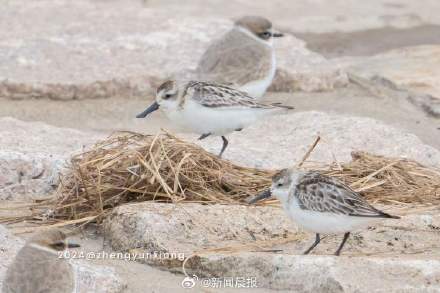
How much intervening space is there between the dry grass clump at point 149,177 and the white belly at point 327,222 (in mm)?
749

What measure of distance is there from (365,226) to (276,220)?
2.11 feet

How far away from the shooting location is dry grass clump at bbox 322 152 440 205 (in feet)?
21.6

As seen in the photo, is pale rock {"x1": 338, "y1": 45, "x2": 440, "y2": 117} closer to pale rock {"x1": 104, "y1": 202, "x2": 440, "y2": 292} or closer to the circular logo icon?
pale rock {"x1": 104, "y1": 202, "x2": 440, "y2": 292}

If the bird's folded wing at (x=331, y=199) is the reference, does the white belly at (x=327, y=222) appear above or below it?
below

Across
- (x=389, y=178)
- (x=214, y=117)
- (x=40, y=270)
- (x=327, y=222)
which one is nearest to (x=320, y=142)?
(x=214, y=117)

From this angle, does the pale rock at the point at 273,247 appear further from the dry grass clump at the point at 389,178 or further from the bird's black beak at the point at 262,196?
the dry grass clump at the point at 389,178

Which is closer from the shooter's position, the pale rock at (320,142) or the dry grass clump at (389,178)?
the dry grass clump at (389,178)

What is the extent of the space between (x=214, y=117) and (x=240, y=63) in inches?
45.2

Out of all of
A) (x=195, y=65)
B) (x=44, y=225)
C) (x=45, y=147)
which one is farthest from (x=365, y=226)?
(x=195, y=65)

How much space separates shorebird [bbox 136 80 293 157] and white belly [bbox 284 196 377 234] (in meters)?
1.69

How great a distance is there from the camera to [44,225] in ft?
20.4

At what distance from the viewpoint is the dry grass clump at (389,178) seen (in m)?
6.59

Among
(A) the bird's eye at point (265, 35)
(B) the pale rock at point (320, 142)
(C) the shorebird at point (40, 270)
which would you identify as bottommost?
(B) the pale rock at point (320, 142)

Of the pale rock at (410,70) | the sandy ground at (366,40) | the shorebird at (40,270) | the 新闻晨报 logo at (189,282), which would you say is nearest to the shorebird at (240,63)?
the pale rock at (410,70)
